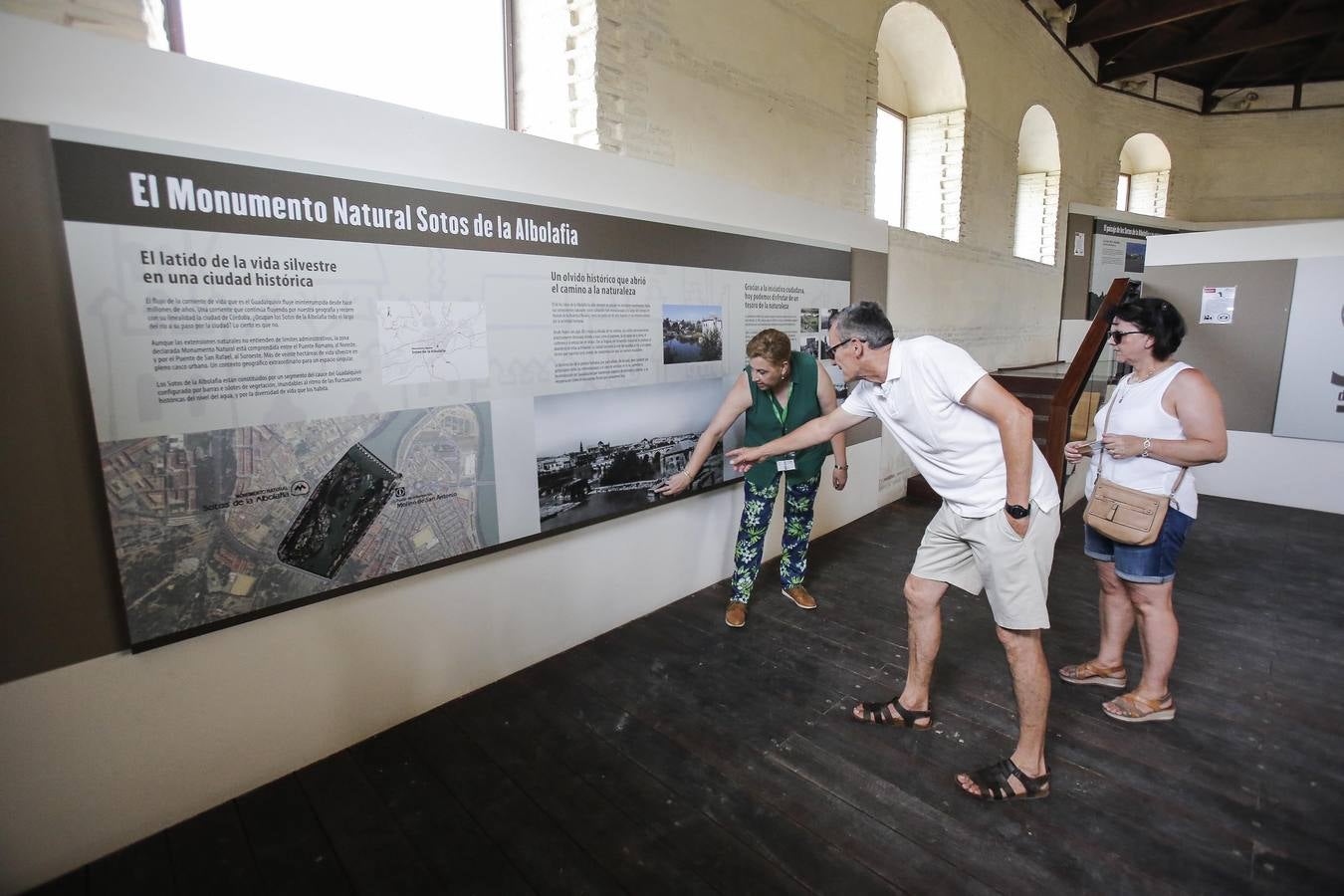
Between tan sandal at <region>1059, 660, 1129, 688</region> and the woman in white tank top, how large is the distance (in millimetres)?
199

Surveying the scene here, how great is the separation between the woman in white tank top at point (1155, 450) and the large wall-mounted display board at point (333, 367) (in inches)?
86.0

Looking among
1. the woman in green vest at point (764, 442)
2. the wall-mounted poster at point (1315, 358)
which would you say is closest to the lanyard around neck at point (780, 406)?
the woman in green vest at point (764, 442)

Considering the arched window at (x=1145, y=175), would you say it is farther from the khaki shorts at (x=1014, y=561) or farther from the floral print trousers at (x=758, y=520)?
the khaki shorts at (x=1014, y=561)

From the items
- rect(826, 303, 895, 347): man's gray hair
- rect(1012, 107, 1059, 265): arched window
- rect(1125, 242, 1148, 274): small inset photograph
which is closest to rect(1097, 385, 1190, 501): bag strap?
rect(826, 303, 895, 347): man's gray hair

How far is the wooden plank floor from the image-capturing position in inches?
79.0

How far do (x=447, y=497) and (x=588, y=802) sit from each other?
131 cm

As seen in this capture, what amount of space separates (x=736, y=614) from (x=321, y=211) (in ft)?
9.13

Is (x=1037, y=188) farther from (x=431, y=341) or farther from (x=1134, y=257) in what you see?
(x=431, y=341)

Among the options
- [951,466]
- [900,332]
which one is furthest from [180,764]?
[900,332]

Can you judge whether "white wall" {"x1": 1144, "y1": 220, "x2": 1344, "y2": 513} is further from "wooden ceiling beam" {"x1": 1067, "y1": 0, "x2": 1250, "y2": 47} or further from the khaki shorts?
the khaki shorts

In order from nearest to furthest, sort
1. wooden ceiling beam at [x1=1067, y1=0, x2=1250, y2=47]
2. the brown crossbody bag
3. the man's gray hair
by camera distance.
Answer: the man's gray hair
the brown crossbody bag
wooden ceiling beam at [x1=1067, y1=0, x2=1250, y2=47]

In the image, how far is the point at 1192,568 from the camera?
4547mm


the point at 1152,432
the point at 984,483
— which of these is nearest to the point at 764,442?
the point at 984,483

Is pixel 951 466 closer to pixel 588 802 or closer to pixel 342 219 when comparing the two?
pixel 588 802
